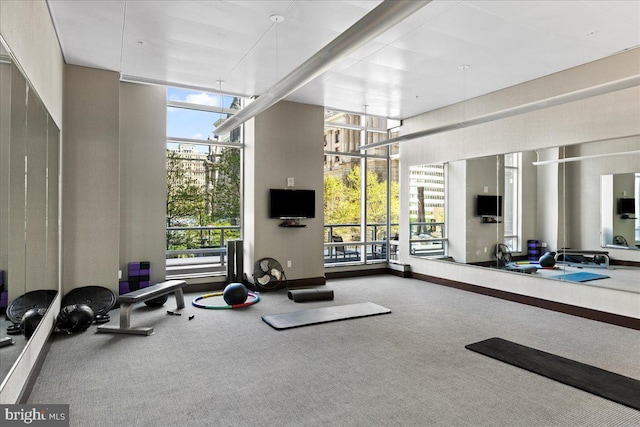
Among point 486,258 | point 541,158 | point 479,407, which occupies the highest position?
point 541,158

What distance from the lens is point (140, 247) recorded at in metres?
6.36

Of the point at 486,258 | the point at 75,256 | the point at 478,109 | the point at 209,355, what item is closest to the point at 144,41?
the point at 75,256

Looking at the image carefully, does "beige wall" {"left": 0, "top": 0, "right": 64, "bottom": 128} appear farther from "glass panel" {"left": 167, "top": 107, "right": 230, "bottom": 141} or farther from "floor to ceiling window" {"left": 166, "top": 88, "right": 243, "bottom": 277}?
"floor to ceiling window" {"left": 166, "top": 88, "right": 243, "bottom": 277}

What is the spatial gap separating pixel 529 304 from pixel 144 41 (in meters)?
6.46

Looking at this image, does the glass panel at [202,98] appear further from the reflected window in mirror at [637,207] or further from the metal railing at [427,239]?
the reflected window in mirror at [637,207]

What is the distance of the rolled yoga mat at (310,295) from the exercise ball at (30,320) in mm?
3350

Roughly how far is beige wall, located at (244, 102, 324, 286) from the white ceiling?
33.7 inches

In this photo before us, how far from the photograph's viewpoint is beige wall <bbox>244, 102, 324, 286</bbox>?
7004mm

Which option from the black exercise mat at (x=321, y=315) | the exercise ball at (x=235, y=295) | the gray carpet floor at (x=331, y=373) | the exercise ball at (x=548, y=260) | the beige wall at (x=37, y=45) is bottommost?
the gray carpet floor at (x=331, y=373)

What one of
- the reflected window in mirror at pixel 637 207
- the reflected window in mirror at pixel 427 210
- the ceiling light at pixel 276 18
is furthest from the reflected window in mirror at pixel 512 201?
the ceiling light at pixel 276 18

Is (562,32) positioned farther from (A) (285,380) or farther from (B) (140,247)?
(B) (140,247)

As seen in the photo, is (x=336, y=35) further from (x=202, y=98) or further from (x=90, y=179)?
(x=90, y=179)

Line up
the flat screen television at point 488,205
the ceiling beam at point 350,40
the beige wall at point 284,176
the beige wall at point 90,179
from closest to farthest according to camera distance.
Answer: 1. the ceiling beam at point 350,40
2. the beige wall at point 90,179
3. the flat screen television at point 488,205
4. the beige wall at point 284,176

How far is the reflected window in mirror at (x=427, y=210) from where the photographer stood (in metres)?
7.71
